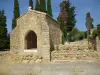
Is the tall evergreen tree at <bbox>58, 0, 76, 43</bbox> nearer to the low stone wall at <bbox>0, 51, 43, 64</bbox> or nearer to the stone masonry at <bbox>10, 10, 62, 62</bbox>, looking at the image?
the stone masonry at <bbox>10, 10, 62, 62</bbox>

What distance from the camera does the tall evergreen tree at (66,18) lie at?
88.3 feet

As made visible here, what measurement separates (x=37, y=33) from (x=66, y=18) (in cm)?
1091

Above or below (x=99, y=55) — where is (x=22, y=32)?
above

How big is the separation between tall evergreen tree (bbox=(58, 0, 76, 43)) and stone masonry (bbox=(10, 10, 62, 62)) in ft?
26.0

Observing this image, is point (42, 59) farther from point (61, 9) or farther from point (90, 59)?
point (61, 9)

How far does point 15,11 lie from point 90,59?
14627 mm

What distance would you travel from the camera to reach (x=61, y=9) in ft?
88.5

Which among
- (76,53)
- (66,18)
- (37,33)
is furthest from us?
(66,18)

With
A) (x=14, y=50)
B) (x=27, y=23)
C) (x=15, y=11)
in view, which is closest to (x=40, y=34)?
(x=27, y=23)

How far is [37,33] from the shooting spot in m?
17.1

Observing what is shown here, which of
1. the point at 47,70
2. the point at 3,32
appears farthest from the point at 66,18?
the point at 47,70

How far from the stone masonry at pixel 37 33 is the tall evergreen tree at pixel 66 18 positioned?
7939mm

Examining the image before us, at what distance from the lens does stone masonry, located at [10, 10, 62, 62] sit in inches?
658

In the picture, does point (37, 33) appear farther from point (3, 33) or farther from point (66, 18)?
point (66, 18)
